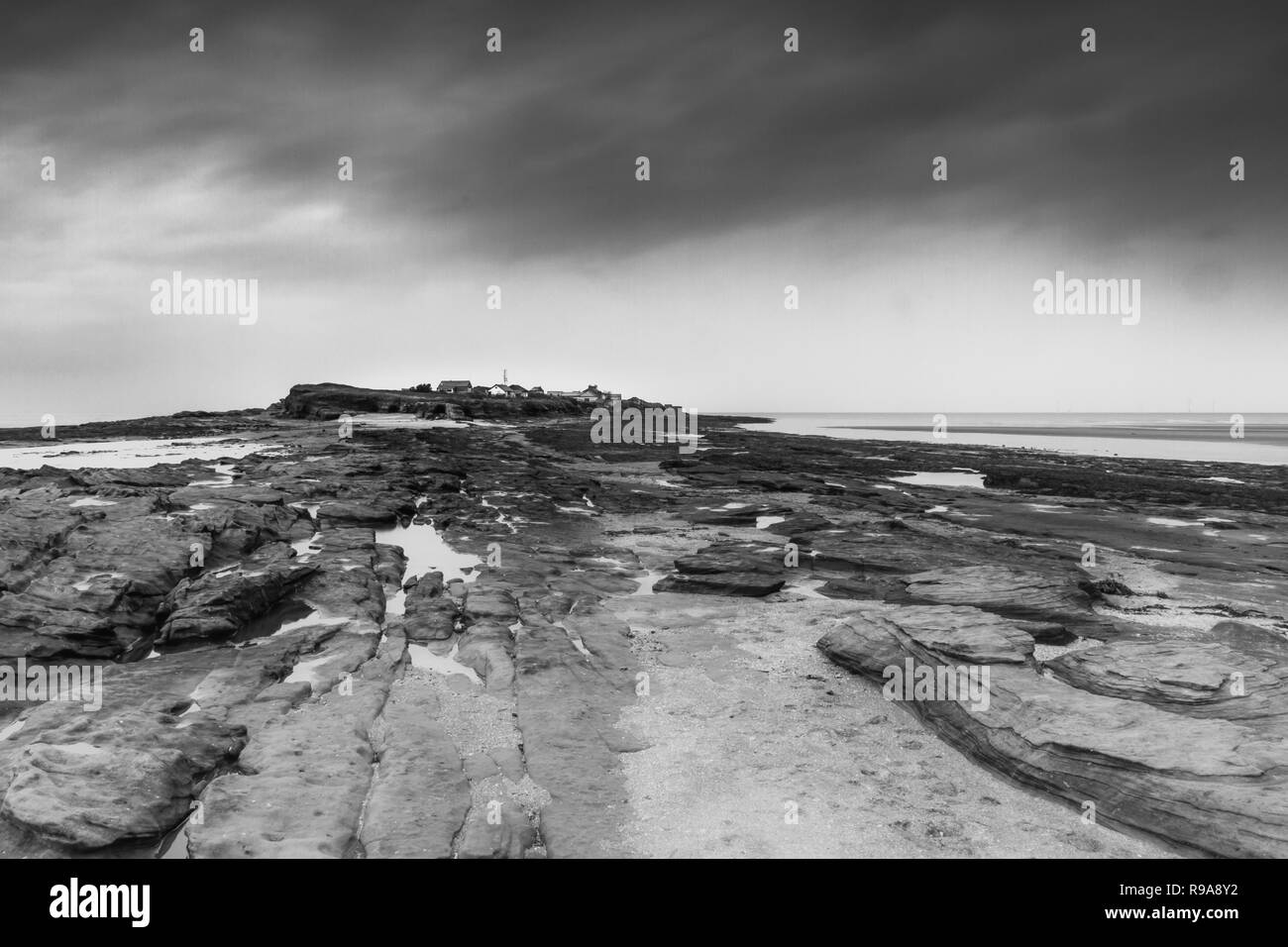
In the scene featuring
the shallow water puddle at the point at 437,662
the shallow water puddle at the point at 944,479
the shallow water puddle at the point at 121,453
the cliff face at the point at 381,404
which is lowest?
the shallow water puddle at the point at 437,662

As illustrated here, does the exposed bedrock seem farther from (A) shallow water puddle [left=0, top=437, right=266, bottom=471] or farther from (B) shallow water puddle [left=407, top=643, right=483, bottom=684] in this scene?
(A) shallow water puddle [left=0, top=437, right=266, bottom=471]

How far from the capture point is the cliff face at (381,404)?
7212 centimetres

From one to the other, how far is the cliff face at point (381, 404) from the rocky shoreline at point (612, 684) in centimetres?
5277

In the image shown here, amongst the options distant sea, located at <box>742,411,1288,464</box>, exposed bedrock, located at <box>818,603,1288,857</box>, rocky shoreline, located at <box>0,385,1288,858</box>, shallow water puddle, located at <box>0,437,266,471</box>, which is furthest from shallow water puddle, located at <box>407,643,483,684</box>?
distant sea, located at <box>742,411,1288,464</box>

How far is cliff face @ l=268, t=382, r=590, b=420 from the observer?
72.1 metres

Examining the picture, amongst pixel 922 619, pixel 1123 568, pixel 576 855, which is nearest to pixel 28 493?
pixel 576 855

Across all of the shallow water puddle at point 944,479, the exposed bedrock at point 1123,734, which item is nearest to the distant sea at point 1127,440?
the shallow water puddle at point 944,479

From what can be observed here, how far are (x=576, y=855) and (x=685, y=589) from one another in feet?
29.8

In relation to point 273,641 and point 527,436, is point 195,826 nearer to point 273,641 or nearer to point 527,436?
point 273,641

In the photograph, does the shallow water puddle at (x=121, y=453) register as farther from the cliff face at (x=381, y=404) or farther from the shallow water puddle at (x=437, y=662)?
the cliff face at (x=381, y=404)

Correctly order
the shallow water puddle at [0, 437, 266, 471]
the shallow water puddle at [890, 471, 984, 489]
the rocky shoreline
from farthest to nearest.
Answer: the shallow water puddle at [890, 471, 984, 489], the shallow water puddle at [0, 437, 266, 471], the rocky shoreline

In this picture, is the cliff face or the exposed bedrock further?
the cliff face

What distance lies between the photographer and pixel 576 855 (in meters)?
5.94

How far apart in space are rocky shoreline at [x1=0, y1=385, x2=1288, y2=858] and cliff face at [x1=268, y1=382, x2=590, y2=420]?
52.8m
